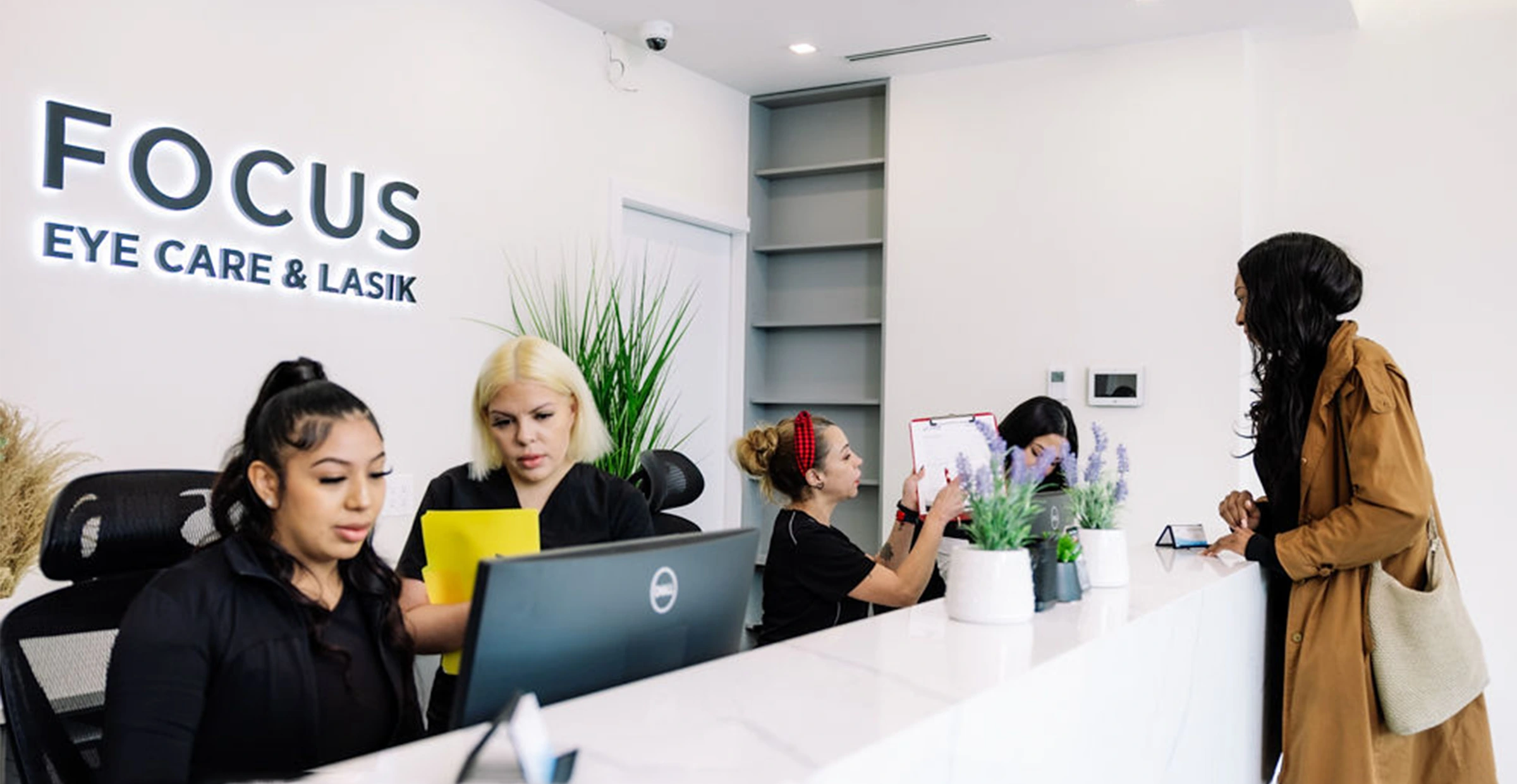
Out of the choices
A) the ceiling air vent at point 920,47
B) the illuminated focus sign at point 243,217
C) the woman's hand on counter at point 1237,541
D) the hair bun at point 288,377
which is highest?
the ceiling air vent at point 920,47

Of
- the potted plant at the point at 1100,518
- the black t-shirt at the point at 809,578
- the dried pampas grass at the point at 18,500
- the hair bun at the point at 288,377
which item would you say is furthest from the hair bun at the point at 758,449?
the dried pampas grass at the point at 18,500

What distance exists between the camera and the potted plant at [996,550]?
1.56 meters

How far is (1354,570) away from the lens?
201 cm

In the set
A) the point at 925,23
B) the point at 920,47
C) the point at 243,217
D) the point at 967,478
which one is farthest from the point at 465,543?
the point at 920,47

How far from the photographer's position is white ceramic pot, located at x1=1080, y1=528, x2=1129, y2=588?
74.4 inches

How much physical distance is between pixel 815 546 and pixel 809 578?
7 cm

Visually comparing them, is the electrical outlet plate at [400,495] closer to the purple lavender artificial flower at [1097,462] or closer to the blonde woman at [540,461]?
the blonde woman at [540,461]

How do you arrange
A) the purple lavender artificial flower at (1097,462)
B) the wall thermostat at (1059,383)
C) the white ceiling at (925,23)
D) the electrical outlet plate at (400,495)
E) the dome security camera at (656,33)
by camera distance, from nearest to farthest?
1. the purple lavender artificial flower at (1097,462)
2. the electrical outlet plate at (400,495)
3. the white ceiling at (925,23)
4. the dome security camera at (656,33)
5. the wall thermostat at (1059,383)

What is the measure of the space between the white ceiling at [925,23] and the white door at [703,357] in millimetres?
762

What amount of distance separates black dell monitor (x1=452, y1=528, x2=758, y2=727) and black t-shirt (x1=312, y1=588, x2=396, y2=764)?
1.50ft

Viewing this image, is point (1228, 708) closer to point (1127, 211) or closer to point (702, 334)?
point (1127, 211)

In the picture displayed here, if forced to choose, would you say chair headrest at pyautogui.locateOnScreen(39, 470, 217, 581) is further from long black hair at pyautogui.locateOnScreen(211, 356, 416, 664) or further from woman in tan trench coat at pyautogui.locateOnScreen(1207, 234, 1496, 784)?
woman in tan trench coat at pyautogui.locateOnScreen(1207, 234, 1496, 784)

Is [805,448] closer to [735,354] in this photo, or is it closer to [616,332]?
[616,332]

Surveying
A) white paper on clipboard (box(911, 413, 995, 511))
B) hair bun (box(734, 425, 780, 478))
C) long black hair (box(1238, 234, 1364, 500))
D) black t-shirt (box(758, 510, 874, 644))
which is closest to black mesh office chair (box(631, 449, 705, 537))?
hair bun (box(734, 425, 780, 478))
